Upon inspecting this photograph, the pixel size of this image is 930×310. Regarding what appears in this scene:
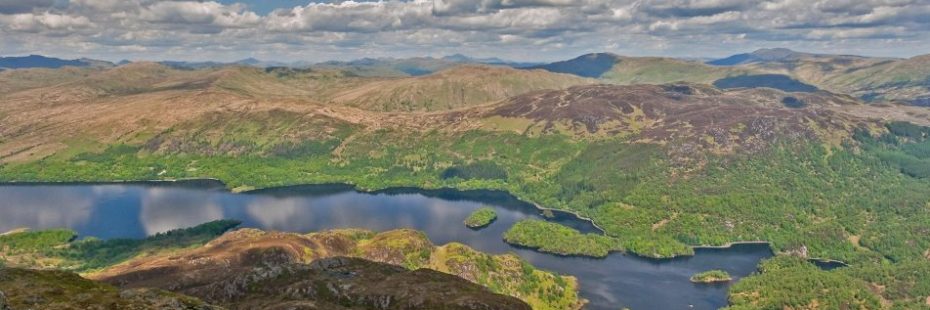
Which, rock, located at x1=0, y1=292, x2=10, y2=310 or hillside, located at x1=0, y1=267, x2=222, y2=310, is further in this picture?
hillside, located at x1=0, y1=267, x2=222, y2=310

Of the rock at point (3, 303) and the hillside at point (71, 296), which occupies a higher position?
the rock at point (3, 303)

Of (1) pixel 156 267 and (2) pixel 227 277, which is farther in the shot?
(1) pixel 156 267

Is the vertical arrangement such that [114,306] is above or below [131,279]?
above

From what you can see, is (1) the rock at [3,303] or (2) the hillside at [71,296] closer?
(1) the rock at [3,303]

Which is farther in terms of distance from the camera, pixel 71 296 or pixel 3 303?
pixel 71 296

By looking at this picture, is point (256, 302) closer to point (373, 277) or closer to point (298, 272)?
point (298, 272)

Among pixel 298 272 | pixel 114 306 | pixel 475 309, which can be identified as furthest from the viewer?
pixel 298 272

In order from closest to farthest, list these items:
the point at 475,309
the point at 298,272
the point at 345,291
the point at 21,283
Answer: the point at 21,283 → the point at 475,309 → the point at 345,291 → the point at 298,272

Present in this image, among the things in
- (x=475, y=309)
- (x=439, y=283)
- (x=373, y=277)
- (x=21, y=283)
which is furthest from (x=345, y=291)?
(x=21, y=283)

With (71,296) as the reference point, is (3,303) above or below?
above

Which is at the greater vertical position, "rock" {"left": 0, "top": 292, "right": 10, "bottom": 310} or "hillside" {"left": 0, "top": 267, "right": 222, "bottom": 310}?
"rock" {"left": 0, "top": 292, "right": 10, "bottom": 310}
